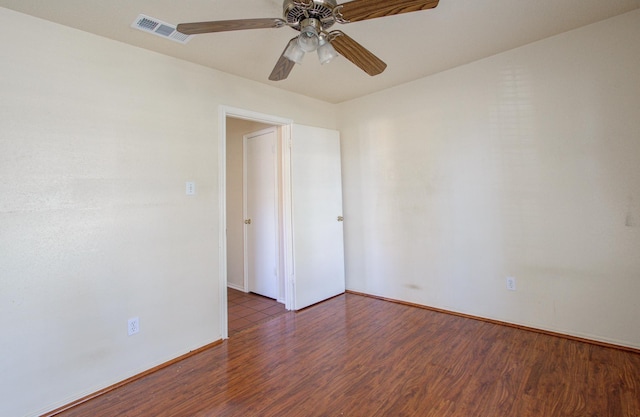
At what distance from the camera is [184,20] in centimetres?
197

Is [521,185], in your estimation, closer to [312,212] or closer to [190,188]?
[312,212]

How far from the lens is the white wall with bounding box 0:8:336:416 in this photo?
1.76 metres

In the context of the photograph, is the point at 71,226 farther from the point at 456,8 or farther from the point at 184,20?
the point at 456,8

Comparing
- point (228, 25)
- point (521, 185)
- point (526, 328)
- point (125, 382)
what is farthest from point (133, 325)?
point (521, 185)

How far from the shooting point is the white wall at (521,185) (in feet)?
7.37

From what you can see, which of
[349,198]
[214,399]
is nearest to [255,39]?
[349,198]

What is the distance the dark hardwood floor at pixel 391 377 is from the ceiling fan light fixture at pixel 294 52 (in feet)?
6.47

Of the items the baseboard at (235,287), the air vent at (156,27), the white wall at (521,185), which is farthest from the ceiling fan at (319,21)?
the baseboard at (235,287)

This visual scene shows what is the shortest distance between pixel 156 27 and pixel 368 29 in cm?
141

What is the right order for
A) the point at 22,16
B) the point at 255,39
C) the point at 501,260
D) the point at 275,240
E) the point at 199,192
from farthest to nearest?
the point at 275,240
the point at 501,260
the point at 199,192
the point at 255,39
the point at 22,16

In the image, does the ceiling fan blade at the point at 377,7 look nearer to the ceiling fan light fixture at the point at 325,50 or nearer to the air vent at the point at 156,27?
the ceiling fan light fixture at the point at 325,50

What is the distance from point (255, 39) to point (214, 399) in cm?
240

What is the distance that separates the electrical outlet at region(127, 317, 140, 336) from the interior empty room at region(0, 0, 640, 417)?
0.05m

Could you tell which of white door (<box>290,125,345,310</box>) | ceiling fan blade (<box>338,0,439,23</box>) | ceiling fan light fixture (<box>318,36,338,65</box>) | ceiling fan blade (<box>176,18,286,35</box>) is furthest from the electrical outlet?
ceiling fan blade (<box>338,0,439,23</box>)
